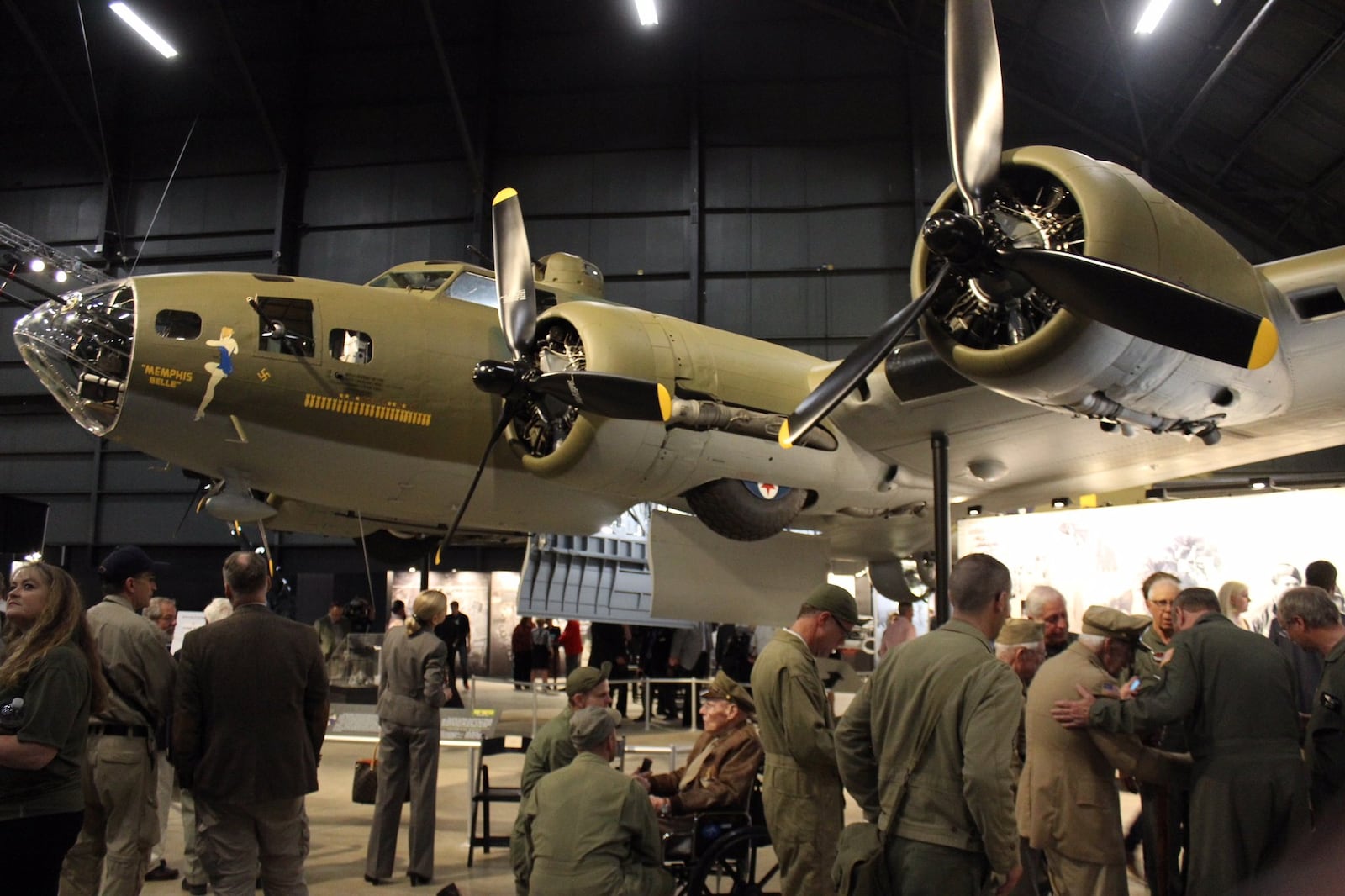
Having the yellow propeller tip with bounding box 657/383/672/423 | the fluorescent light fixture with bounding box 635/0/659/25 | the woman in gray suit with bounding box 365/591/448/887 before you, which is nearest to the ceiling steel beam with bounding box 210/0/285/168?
the fluorescent light fixture with bounding box 635/0/659/25

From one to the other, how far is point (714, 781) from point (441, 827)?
4044mm

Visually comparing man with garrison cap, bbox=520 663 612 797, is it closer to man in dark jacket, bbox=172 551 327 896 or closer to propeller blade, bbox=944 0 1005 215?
man in dark jacket, bbox=172 551 327 896

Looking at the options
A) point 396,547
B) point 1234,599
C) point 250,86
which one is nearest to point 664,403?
point 1234,599

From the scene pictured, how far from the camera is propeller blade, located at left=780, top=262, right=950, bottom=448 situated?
602cm

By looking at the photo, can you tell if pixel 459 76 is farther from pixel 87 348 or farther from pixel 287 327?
pixel 87 348

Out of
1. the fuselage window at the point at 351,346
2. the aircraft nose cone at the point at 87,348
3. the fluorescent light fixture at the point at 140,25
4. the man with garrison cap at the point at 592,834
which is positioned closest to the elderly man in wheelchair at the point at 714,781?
the man with garrison cap at the point at 592,834

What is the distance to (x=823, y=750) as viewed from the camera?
4094mm

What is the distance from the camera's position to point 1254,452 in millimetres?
8359

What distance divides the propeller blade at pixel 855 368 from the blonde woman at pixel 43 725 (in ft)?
15.0

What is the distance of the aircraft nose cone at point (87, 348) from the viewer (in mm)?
7156

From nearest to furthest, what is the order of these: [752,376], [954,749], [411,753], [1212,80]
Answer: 1. [954,749]
2. [411,753]
3. [752,376]
4. [1212,80]

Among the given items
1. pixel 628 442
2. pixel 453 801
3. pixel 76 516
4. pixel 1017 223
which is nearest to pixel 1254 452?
pixel 1017 223

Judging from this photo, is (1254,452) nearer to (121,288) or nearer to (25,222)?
(121,288)

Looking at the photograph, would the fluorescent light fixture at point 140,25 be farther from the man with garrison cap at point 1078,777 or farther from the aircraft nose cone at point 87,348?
the man with garrison cap at point 1078,777
